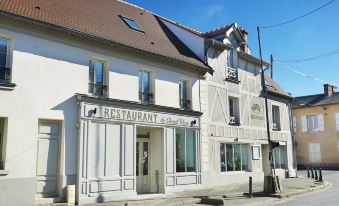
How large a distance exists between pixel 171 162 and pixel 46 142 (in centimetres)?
598

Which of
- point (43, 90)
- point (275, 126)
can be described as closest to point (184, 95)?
point (43, 90)

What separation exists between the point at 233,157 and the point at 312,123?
22994 mm

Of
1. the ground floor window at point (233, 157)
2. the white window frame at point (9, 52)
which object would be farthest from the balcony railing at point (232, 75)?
the white window frame at point (9, 52)

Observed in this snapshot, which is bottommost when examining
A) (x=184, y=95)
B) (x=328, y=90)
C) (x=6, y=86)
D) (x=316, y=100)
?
(x=6, y=86)

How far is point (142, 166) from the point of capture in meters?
16.1

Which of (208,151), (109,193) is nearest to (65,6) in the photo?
(109,193)

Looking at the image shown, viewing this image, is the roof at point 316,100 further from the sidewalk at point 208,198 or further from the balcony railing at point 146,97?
the balcony railing at point 146,97

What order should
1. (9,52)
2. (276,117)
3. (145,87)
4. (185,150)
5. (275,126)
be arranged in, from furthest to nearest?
(276,117) < (275,126) < (185,150) < (145,87) < (9,52)

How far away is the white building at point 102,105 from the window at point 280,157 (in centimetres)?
635

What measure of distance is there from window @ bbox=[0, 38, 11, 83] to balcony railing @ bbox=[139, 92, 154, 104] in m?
5.66

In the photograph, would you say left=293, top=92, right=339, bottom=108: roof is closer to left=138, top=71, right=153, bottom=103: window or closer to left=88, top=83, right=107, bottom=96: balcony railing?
left=138, top=71, right=153, bottom=103: window

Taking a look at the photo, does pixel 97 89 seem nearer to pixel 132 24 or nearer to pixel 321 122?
pixel 132 24

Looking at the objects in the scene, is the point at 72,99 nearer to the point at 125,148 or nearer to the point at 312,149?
the point at 125,148

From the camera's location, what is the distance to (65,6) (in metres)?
14.9
